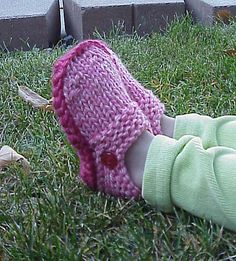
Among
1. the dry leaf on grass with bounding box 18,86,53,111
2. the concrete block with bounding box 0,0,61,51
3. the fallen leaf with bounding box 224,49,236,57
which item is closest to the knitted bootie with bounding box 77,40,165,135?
the dry leaf on grass with bounding box 18,86,53,111

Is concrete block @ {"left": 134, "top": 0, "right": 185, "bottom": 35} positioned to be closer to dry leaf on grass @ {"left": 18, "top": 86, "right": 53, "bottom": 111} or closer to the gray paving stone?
the gray paving stone

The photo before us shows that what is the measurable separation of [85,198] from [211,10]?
1.82m

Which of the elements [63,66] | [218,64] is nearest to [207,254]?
[63,66]

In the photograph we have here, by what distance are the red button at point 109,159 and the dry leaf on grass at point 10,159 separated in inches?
9.1

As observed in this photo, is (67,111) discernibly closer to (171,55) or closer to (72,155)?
(72,155)

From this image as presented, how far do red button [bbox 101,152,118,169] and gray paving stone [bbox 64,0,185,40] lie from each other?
170cm

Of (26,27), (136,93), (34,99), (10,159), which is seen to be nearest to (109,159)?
(136,93)

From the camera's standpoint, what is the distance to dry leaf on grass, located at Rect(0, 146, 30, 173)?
1.55m

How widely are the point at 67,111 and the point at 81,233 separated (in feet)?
0.86

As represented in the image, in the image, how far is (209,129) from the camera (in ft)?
4.72

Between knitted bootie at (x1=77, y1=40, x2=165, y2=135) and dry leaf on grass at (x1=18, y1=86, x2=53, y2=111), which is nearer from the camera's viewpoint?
knitted bootie at (x1=77, y1=40, x2=165, y2=135)

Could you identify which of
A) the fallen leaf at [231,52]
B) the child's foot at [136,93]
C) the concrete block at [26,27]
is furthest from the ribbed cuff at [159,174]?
the concrete block at [26,27]

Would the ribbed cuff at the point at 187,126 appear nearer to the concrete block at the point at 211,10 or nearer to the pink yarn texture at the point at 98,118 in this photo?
the pink yarn texture at the point at 98,118

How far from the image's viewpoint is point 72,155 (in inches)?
62.1
